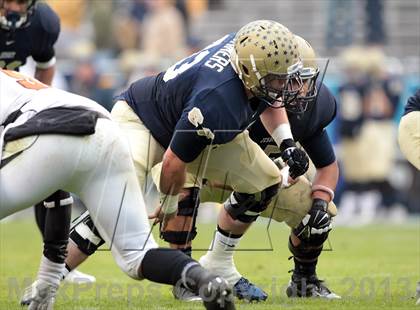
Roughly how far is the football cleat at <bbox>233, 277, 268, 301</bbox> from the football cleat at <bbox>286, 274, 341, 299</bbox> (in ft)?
0.60

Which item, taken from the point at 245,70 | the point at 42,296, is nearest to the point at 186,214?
the point at 245,70

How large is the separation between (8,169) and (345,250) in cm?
566

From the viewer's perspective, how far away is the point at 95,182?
177 inches

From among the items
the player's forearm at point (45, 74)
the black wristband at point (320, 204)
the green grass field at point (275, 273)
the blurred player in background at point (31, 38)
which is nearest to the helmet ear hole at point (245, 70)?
the black wristband at point (320, 204)

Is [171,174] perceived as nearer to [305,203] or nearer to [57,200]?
[57,200]

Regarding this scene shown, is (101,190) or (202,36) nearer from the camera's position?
(101,190)

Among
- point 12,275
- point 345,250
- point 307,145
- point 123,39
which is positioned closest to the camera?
point 307,145

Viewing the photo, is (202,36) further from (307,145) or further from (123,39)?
(307,145)

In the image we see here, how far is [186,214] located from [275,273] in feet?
5.80

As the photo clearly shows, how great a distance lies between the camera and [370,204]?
14.4 metres

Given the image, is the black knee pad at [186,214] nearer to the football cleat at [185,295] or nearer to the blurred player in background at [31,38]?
the football cleat at [185,295]

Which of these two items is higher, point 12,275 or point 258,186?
point 258,186

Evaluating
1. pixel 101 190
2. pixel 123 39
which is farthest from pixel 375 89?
pixel 101 190

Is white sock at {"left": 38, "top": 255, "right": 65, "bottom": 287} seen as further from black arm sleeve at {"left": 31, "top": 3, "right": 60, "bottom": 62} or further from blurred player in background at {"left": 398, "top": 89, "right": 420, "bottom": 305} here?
black arm sleeve at {"left": 31, "top": 3, "right": 60, "bottom": 62}
